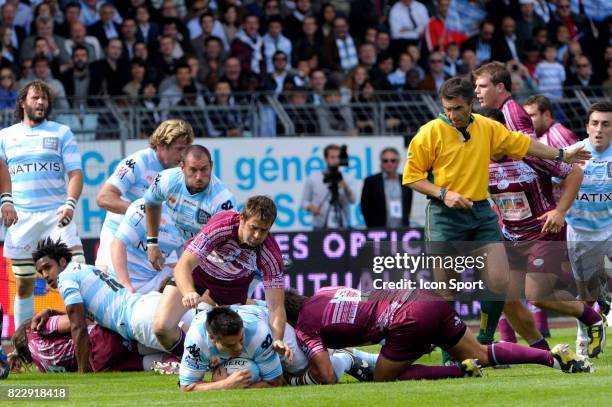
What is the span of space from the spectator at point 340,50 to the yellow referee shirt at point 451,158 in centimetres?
1060

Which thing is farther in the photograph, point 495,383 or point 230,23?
point 230,23

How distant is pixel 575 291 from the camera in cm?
1366

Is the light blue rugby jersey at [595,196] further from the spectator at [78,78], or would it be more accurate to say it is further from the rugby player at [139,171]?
the spectator at [78,78]

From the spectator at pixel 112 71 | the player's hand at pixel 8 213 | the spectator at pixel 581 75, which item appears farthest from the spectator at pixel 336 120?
the player's hand at pixel 8 213

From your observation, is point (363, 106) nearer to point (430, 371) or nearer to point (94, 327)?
point (94, 327)

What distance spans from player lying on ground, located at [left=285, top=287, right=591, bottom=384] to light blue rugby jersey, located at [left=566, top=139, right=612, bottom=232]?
3.20m

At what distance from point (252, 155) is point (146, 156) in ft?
17.3

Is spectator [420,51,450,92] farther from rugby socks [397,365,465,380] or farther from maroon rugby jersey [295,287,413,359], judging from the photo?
rugby socks [397,365,465,380]

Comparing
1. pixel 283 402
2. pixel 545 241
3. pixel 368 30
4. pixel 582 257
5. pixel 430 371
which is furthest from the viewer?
pixel 368 30

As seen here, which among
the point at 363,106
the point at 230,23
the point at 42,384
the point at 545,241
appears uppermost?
the point at 230,23

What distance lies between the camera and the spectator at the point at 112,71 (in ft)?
63.6

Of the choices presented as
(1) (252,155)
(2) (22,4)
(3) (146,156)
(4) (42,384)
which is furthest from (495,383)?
(2) (22,4)

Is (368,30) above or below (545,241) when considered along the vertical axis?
above

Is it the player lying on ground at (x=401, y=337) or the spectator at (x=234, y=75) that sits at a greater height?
the spectator at (x=234, y=75)
